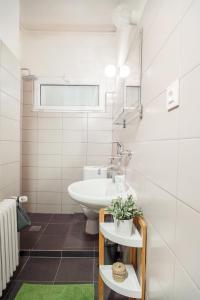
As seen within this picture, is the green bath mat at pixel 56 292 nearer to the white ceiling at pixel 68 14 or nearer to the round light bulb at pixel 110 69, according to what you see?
the round light bulb at pixel 110 69

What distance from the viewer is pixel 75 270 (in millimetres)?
1602

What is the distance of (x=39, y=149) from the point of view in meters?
2.59

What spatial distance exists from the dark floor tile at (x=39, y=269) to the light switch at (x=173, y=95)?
5.26ft

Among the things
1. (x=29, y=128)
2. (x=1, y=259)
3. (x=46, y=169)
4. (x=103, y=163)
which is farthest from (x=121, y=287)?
(x=29, y=128)

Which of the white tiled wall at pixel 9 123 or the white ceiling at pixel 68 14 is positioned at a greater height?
the white ceiling at pixel 68 14

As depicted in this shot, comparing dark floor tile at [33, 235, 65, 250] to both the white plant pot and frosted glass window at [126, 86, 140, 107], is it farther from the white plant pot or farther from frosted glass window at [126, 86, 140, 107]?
frosted glass window at [126, 86, 140, 107]

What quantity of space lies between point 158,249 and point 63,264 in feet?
4.01

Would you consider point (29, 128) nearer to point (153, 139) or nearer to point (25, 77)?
point (25, 77)

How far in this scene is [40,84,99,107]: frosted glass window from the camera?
2.62 metres

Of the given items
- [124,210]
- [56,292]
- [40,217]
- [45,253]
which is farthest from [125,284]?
[40,217]

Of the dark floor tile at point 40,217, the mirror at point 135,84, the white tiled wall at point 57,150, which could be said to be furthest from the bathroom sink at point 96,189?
the dark floor tile at point 40,217

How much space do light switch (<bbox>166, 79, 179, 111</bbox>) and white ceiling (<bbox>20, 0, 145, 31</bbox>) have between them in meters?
1.72

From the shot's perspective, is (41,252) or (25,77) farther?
(25,77)

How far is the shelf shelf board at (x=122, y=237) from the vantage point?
3.17ft
